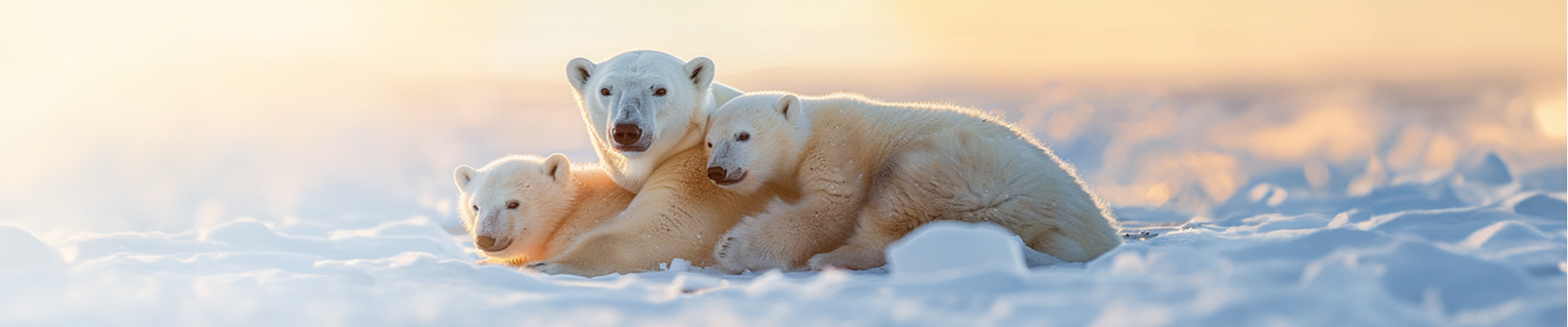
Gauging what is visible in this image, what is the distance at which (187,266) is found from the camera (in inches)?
159

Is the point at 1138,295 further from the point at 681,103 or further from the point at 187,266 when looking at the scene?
the point at 187,266

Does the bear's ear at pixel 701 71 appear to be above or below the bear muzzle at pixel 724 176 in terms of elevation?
above

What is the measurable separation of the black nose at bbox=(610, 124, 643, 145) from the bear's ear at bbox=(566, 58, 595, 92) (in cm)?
64

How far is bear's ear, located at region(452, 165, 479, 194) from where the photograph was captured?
4.91 metres

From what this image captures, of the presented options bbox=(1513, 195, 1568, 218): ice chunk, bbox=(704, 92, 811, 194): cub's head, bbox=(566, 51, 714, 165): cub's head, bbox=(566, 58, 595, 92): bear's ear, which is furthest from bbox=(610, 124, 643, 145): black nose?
bbox=(1513, 195, 1568, 218): ice chunk

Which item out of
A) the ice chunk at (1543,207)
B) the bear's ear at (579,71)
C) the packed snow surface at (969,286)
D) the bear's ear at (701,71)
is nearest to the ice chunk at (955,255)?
the packed snow surface at (969,286)

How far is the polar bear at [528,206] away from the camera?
4.61 metres

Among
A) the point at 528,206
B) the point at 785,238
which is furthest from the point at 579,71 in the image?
the point at 785,238

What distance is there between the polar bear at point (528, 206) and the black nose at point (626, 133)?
0.54m

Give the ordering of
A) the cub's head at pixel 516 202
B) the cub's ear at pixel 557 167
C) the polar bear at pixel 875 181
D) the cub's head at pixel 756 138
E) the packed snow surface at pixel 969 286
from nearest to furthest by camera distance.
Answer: the packed snow surface at pixel 969 286 → the polar bear at pixel 875 181 → the cub's head at pixel 756 138 → the cub's head at pixel 516 202 → the cub's ear at pixel 557 167

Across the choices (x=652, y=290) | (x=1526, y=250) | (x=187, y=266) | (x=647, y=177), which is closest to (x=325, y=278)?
(x=187, y=266)

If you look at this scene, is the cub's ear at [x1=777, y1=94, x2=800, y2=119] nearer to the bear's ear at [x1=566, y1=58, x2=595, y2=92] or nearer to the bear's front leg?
the bear's front leg

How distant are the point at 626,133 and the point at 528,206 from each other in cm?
69

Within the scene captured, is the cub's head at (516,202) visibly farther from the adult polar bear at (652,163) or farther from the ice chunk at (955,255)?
the ice chunk at (955,255)
